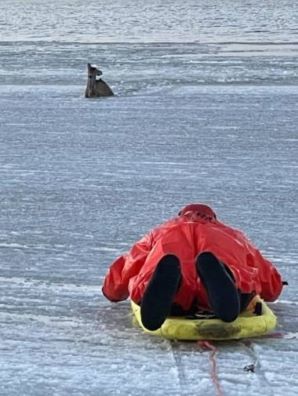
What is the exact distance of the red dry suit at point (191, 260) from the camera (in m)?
3.38

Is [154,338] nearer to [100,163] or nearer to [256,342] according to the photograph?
[256,342]

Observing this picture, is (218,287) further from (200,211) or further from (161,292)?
(200,211)

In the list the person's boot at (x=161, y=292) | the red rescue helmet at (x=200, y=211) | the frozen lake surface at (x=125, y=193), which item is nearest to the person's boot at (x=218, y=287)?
the person's boot at (x=161, y=292)

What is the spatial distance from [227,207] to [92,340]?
6.94 feet

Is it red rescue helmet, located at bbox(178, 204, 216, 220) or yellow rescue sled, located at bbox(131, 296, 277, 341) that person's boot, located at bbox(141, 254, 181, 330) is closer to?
yellow rescue sled, located at bbox(131, 296, 277, 341)

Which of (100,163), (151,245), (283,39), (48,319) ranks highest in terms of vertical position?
(151,245)

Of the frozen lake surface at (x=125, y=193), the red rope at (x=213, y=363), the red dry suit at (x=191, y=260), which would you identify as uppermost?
the red dry suit at (x=191, y=260)

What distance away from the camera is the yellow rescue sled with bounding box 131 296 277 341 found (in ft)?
11.0

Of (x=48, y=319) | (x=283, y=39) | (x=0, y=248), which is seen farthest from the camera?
(x=283, y=39)

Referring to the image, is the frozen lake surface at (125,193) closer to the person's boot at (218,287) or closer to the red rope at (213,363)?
the red rope at (213,363)

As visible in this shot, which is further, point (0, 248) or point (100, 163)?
point (100, 163)

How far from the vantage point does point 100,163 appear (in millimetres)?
6730

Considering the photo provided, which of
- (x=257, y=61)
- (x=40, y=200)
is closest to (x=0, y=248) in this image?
(x=40, y=200)

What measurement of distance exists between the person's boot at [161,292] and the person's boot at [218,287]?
0.27 feet
